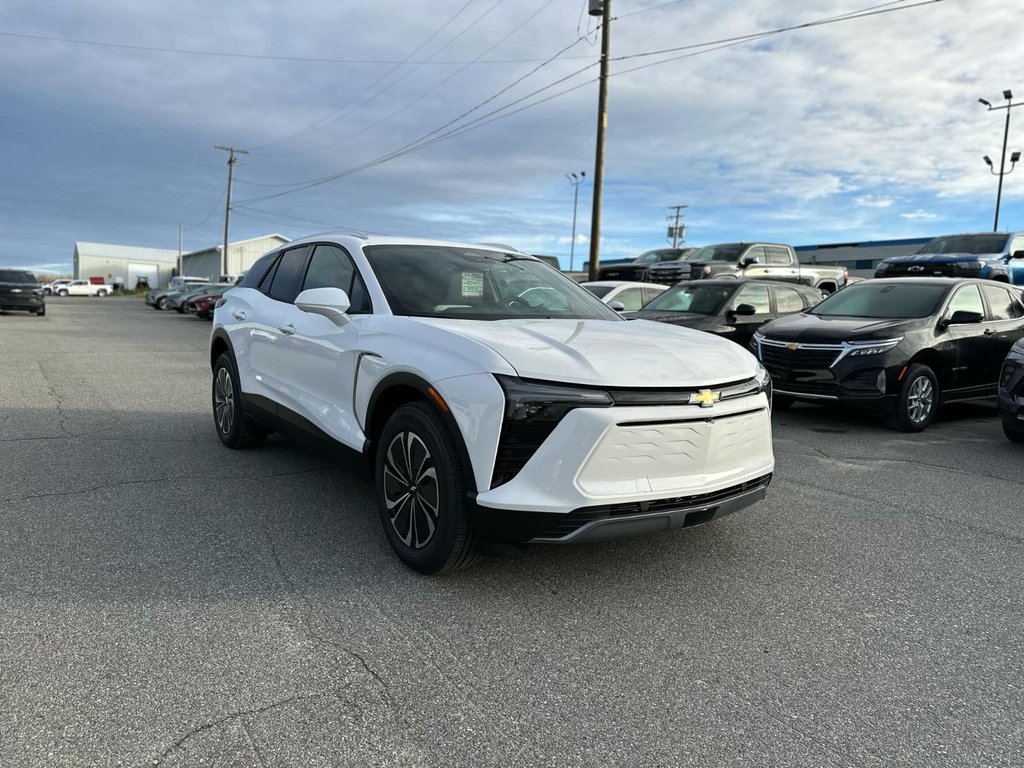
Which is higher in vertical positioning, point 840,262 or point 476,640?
point 840,262

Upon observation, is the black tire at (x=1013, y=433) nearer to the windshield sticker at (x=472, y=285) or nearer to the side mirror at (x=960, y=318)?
the side mirror at (x=960, y=318)

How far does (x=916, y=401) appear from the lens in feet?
26.3

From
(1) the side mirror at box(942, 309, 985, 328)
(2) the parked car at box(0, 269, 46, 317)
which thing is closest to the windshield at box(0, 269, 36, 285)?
(2) the parked car at box(0, 269, 46, 317)

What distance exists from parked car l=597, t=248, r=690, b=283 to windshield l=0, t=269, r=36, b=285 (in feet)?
65.9

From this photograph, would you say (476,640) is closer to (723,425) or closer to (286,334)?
(723,425)

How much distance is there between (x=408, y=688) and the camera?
2.70 metres

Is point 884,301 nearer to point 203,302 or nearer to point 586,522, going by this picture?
point 586,522

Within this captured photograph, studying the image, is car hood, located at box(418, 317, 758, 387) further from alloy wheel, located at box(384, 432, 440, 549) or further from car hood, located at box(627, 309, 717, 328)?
car hood, located at box(627, 309, 717, 328)

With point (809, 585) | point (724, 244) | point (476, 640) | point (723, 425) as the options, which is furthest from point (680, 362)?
point (724, 244)

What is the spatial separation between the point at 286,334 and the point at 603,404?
273cm

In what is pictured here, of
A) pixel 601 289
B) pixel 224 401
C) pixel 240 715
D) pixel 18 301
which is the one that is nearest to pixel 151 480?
pixel 224 401

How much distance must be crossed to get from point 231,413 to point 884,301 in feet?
24.4

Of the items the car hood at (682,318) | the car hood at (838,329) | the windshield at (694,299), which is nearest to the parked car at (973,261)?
the windshield at (694,299)

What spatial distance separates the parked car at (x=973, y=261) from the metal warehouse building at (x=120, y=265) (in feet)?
317
